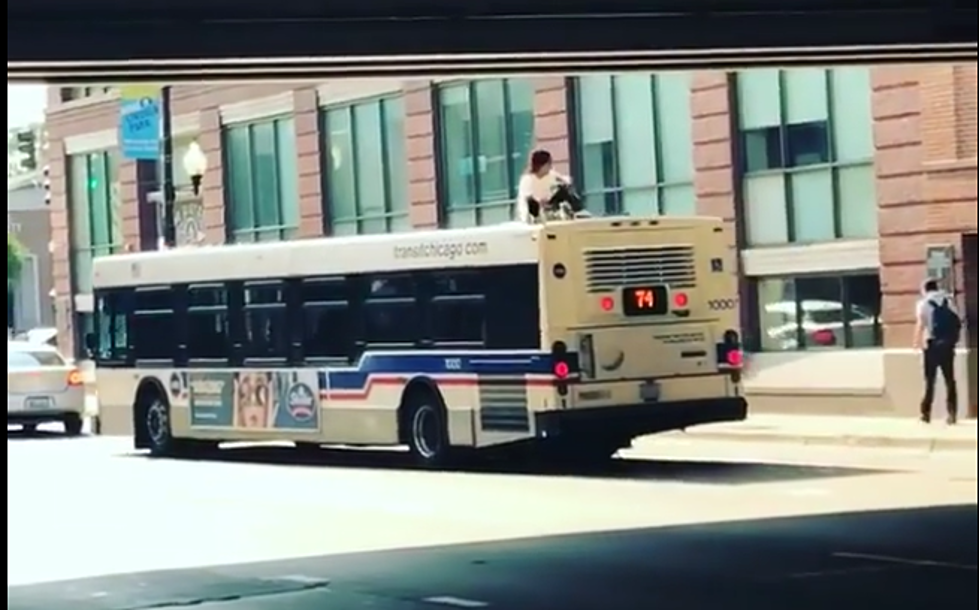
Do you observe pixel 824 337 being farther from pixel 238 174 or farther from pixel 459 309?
pixel 238 174

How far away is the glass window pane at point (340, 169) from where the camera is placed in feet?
57.6

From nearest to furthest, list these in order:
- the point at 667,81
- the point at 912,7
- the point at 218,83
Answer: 1. the point at 912,7
2. the point at 218,83
3. the point at 667,81

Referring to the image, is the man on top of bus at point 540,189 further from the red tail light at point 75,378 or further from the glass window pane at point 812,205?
the red tail light at point 75,378

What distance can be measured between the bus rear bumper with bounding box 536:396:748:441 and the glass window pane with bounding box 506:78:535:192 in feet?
10.1

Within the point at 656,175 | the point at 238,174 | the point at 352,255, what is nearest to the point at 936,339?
the point at 238,174

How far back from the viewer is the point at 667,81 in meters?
19.5

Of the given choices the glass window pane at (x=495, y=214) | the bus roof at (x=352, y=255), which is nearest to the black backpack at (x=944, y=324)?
the bus roof at (x=352, y=255)

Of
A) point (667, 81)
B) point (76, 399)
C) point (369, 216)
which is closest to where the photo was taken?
point (76, 399)

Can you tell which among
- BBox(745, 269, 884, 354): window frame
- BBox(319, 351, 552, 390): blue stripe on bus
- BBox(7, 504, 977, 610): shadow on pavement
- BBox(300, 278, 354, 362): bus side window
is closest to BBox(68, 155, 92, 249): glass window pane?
BBox(7, 504, 977, 610): shadow on pavement

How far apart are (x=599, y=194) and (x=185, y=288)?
13.4 feet

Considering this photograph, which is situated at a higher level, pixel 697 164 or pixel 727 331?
pixel 697 164

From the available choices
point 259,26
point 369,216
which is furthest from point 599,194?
point 259,26

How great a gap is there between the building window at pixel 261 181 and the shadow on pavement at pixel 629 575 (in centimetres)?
350

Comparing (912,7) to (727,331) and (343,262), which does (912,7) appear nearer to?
(727,331)
